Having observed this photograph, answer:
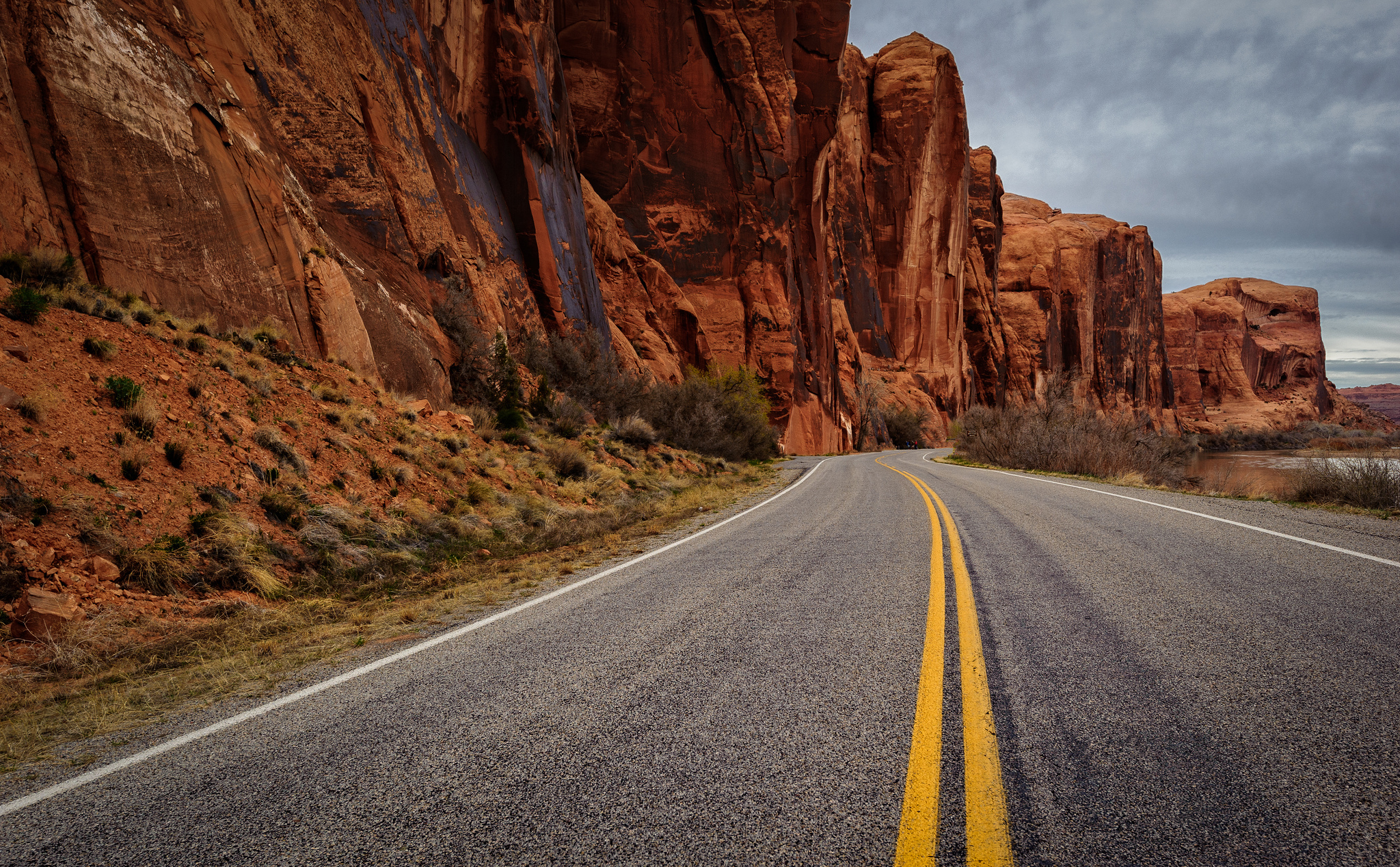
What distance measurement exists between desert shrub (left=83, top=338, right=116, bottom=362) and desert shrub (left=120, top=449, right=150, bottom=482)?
6.12 feet

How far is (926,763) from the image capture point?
8.27 ft

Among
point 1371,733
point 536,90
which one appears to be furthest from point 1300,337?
point 1371,733

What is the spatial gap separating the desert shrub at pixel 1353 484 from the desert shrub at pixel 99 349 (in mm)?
18735

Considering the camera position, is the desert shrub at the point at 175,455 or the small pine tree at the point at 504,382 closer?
the desert shrub at the point at 175,455

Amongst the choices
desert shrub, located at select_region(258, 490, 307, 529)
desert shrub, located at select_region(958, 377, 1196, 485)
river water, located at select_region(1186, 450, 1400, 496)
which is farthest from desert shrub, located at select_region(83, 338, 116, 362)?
desert shrub, located at select_region(958, 377, 1196, 485)

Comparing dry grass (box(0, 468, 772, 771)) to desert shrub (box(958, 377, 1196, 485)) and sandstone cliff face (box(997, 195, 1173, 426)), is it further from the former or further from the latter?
sandstone cliff face (box(997, 195, 1173, 426))

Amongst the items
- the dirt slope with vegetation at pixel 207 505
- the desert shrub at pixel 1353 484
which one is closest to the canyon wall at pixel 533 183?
the dirt slope with vegetation at pixel 207 505

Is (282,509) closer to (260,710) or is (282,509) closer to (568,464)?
(260,710)

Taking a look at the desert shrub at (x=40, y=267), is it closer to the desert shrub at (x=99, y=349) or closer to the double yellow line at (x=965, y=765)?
the desert shrub at (x=99, y=349)

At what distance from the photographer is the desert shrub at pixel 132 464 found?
647 centimetres

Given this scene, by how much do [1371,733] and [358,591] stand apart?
25.4 feet

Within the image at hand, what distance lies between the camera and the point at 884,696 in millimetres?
3205

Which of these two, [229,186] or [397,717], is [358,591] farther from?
[229,186]

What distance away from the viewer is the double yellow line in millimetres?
2033
